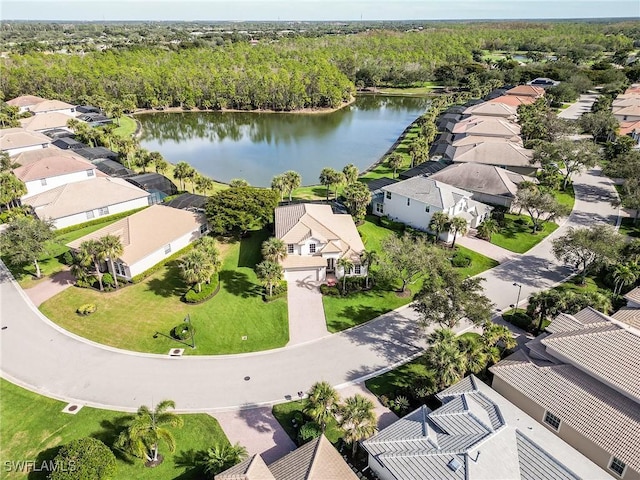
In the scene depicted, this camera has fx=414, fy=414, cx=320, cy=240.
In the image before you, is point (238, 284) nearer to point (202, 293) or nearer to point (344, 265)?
point (202, 293)

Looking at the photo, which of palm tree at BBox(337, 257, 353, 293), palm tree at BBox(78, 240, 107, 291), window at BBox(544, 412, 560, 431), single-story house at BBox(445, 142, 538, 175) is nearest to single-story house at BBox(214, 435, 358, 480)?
window at BBox(544, 412, 560, 431)

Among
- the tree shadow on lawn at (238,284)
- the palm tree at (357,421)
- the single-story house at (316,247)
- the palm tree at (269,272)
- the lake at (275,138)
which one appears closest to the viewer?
the palm tree at (357,421)

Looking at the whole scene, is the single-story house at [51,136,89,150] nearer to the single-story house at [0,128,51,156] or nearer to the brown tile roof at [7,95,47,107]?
the single-story house at [0,128,51,156]

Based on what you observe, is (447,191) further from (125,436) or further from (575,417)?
(125,436)

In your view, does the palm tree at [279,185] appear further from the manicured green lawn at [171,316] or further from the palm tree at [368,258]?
the palm tree at [368,258]

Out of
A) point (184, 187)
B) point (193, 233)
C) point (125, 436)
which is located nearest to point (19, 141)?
point (184, 187)

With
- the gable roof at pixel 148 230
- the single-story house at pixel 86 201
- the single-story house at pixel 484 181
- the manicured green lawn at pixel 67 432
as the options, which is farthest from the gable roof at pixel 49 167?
the single-story house at pixel 484 181
